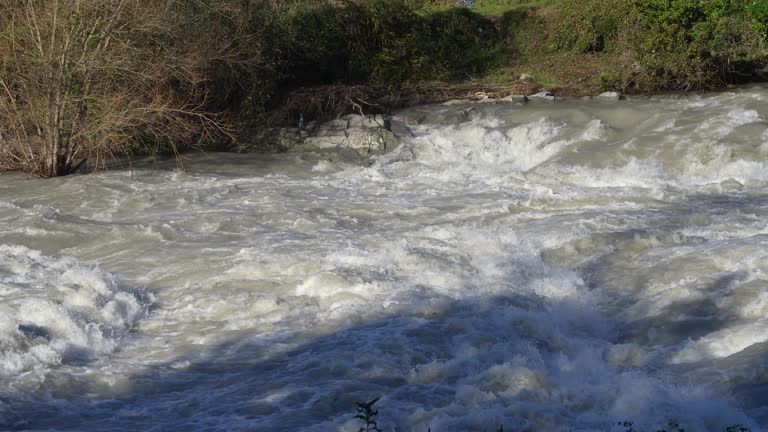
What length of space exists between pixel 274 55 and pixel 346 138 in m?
2.74

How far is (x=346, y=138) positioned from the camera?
16000 mm

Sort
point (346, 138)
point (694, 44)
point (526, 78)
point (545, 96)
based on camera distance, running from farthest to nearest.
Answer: point (526, 78)
point (545, 96)
point (694, 44)
point (346, 138)

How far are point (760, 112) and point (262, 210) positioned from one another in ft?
25.6

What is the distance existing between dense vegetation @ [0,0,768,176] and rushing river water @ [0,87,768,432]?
1.03m

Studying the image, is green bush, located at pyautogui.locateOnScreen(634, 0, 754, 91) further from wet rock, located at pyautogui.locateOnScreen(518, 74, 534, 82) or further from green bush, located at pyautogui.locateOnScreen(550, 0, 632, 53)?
green bush, located at pyautogui.locateOnScreen(550, 0, 632, 53)

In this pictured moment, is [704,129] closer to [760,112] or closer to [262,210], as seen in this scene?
[760,112]

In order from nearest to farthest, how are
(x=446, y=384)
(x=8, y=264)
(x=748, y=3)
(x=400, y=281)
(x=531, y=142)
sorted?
(x=446, y=384) → (x=400, y=281) → (x=8, y=264) → (x=531, y=142) → (x=748, y=3)

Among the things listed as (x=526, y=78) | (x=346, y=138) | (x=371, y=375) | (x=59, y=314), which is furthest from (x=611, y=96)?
(x=59, y=314)

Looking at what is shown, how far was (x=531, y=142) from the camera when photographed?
15.1 metres

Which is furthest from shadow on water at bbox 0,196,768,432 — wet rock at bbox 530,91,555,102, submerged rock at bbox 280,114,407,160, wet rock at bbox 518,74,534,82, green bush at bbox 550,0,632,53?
green bush at bbox 550,0,632,53

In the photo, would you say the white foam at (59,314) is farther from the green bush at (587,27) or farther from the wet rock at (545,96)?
the green bush at (587,27)

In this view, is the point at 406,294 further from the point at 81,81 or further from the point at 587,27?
the point at 587,27

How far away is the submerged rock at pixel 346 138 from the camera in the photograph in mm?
15742

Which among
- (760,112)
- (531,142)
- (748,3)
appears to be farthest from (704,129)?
(748,3)
